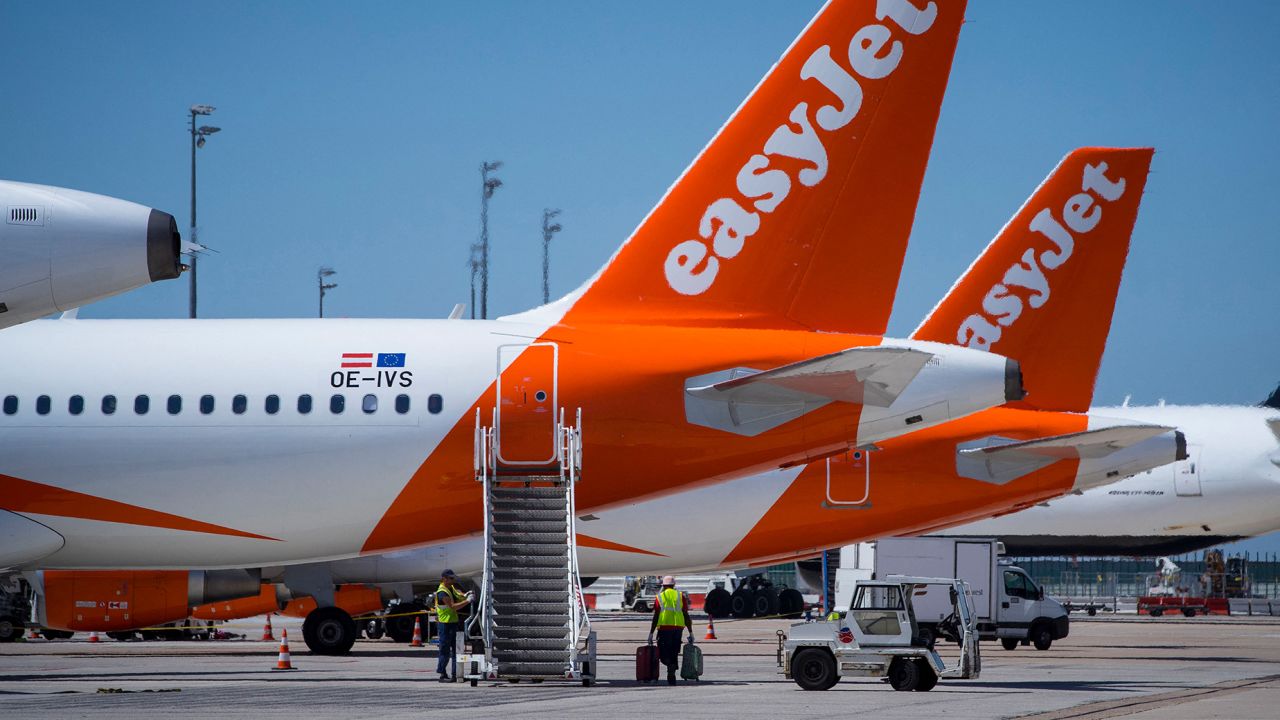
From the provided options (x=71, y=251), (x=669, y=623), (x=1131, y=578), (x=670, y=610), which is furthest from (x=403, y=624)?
(x=1131, y=578)

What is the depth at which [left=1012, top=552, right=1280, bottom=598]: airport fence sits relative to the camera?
69.9 meters

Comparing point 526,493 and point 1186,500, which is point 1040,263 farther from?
point 1186,500

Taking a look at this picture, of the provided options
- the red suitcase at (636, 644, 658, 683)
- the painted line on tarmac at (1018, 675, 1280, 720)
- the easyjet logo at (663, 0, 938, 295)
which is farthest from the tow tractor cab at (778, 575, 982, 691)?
the easyjet logo at (663, 0, 938, 295)

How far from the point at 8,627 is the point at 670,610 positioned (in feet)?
74.5

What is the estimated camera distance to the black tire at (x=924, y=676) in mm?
20844

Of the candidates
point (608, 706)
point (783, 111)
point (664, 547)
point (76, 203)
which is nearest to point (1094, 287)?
point (664, 547)

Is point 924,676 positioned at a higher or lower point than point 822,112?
lower

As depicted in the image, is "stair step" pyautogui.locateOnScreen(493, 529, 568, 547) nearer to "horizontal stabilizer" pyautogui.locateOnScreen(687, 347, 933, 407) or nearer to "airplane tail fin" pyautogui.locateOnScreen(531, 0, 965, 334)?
"horizontal stabilizer" pyautogui.locateOnScreen(687, 347, 933, 407)

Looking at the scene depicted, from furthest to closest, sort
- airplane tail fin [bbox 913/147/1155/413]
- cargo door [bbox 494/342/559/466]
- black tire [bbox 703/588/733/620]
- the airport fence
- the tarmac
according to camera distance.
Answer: the airport fence < black tire [bbox 703/588/733/620] < airplane tail fin [bbox 913/147/1155/413] < cargo door [bbox 494/342/559/466] < the tarmac

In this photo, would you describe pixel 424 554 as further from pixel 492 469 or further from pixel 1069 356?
pixel 1069 356

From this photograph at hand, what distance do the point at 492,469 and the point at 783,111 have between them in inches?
236

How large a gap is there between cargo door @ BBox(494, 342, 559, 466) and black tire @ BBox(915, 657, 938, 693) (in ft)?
18.2

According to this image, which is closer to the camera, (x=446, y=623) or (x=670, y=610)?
(x=670, y=610)

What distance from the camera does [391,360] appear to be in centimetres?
2152
